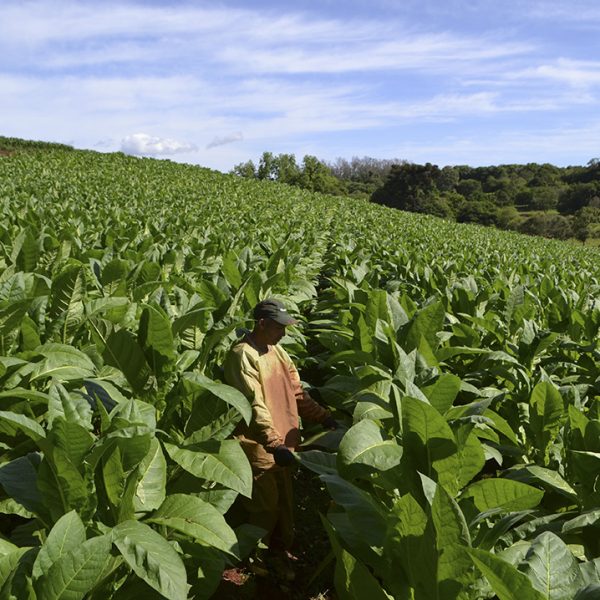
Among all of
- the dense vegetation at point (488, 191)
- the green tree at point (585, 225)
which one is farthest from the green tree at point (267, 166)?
the green tree at point (585, 225)

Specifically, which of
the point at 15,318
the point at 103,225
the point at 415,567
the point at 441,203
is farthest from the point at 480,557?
the point at 441,203

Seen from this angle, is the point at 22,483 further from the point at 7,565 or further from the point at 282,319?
the point at 282,319

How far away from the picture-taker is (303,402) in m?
4.27

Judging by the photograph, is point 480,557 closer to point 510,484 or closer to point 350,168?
point 510,484

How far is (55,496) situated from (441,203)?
69.4 metres

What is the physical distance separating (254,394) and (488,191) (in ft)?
336

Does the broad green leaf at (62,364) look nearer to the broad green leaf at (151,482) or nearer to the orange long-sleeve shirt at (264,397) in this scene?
the broad green leaf at (151,482)

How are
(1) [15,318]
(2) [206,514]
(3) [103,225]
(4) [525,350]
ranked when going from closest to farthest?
(2) [206,514]
(1) [15,318]
(4) [525,350]
(3) [103,225]

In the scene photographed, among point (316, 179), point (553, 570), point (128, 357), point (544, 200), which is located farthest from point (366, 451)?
point (544, 200)

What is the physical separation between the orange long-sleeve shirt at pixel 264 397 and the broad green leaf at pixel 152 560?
164cm

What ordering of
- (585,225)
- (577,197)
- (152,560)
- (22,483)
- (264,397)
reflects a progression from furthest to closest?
(577,197) → (585,225) → (264,397) → (22,483) → (152,560)

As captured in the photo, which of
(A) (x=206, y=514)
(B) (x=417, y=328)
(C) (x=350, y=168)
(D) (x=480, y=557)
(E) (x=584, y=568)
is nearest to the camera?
(D) (x=480, y=557)

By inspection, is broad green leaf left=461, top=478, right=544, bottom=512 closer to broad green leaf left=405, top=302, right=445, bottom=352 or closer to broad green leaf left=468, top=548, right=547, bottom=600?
broad green leaf left=468, top=548, right=547, bottom=600

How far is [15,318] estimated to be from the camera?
9.45 ft
